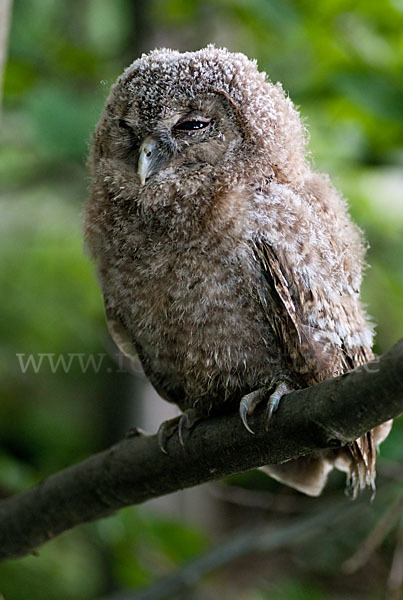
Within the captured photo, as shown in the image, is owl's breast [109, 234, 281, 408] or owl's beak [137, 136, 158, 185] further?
owl's beak [137, 136, 158, 185]

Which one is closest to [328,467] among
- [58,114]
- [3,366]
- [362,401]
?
[362,401]

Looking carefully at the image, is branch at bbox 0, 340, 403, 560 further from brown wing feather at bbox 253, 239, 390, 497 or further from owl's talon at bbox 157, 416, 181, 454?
brown wing feather at bbox 253, 239, 390, 497

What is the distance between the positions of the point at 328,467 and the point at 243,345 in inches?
24.8

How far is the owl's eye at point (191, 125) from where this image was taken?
226cm

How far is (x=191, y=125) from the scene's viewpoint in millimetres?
2270

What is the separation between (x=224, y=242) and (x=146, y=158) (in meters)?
0.39

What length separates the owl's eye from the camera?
2.26 m

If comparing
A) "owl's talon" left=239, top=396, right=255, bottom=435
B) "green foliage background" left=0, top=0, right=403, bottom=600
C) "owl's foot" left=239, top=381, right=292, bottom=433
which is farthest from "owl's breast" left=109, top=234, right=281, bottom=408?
"green foliage background" left=0, top=0, right=403, bottom=600

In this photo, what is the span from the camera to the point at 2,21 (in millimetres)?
2551

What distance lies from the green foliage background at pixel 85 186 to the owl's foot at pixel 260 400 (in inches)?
31.0

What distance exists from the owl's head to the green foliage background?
566mm

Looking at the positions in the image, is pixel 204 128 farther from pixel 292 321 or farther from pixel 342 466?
pixel 342 466

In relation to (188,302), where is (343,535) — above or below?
below

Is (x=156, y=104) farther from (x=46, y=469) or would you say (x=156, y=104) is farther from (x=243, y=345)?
(x=46, y=469)
